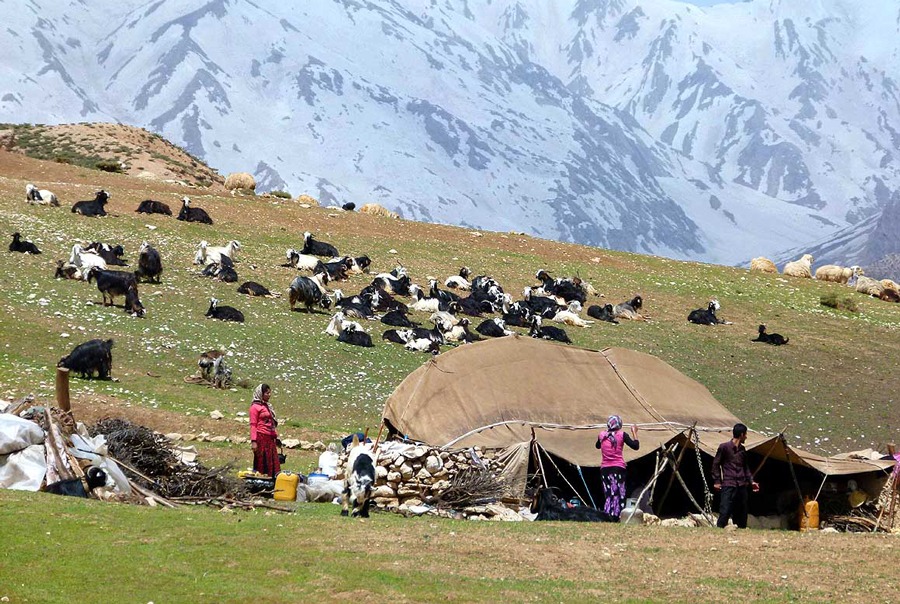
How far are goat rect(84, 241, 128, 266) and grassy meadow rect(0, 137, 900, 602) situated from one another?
0.64 m

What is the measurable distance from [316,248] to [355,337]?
1251 centimetres

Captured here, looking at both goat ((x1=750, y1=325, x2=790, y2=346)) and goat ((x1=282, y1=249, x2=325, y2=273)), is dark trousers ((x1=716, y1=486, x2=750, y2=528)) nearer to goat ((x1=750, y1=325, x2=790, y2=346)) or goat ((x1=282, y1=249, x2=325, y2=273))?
goat ((x1=750, y1=325, x2=790, y2=346))

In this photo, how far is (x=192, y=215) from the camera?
49031 mm

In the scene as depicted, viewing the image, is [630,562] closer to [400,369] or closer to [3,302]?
[400,369]

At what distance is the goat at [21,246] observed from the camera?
38781mm

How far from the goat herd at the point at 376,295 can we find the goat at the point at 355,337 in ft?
0.10

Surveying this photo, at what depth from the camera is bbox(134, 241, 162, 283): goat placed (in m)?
37.8

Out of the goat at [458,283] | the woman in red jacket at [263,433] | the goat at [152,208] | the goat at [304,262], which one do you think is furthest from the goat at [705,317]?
the woman in red jacket at [263,433]

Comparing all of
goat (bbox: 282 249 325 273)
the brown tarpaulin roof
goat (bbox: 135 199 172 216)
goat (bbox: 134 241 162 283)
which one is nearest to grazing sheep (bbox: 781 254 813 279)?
goat (bbox: 282 249 325 273)

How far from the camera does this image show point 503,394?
2245cm

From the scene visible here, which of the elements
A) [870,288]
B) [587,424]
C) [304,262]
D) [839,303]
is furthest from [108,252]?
[870,288]

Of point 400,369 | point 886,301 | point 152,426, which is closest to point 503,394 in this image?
point 152,426

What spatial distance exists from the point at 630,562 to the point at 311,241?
34.7m

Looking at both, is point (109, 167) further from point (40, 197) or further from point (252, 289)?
point (252, 289)
